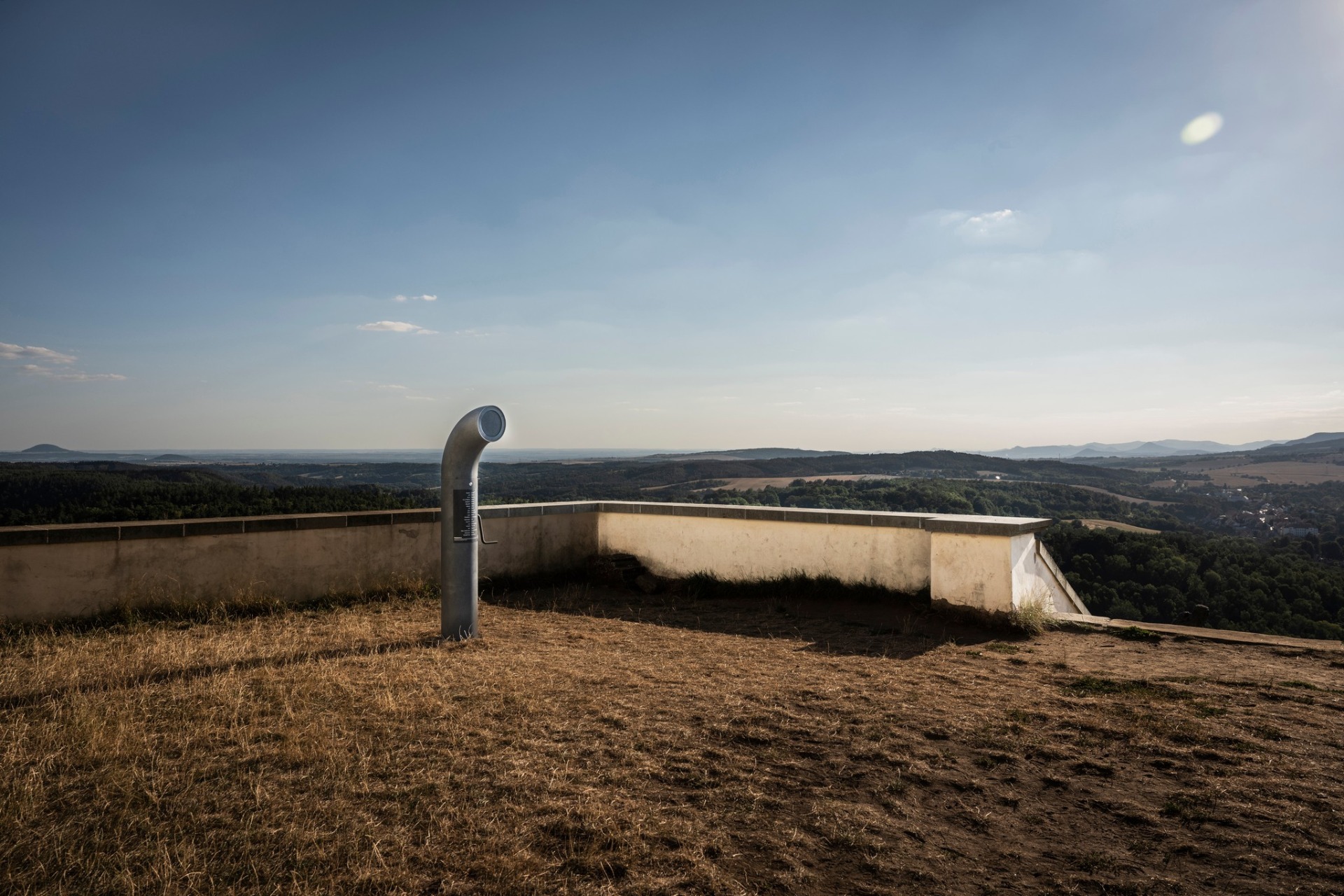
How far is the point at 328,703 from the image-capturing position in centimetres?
444

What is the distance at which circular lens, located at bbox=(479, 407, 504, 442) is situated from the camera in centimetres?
627

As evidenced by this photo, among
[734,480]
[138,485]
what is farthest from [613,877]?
[734,480]

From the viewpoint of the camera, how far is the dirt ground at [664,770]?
2555 millimetres

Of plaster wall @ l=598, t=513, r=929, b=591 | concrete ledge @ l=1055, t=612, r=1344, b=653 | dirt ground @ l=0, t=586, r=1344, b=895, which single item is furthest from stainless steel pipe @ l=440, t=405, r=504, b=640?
concrete ledge @ l=1055, t=612, r=1344, b=653

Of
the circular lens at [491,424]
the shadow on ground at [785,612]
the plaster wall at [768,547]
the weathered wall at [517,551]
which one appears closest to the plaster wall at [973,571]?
the weathered wall at [517,551]

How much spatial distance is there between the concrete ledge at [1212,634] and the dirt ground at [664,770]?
0.41 meters

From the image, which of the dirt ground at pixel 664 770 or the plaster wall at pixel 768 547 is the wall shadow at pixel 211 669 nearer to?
the dirt ground at pixel 664 770

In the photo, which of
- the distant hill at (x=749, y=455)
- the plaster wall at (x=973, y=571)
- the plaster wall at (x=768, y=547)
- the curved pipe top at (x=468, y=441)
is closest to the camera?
the curved pipe top at (x=468, y=441)

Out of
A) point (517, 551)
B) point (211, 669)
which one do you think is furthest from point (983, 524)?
point (211, 669)

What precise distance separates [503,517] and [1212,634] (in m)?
7.93

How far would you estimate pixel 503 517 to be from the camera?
9375 millimetres

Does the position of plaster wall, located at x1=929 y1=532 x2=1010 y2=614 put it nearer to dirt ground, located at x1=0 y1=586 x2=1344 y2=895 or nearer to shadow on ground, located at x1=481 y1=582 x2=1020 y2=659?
shadow on ground, located at x1=481 y1=582 x2=1020 y2=659

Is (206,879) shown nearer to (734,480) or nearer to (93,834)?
Answer: (93,834)

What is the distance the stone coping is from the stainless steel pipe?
24 centimetres
